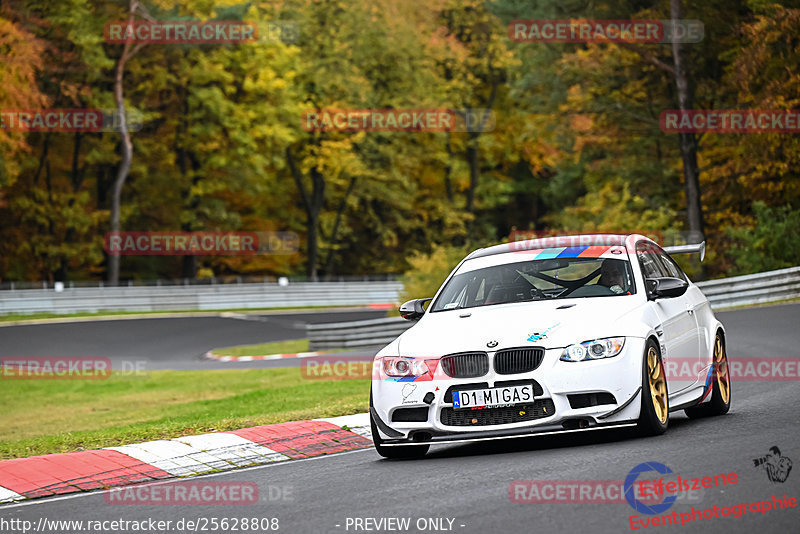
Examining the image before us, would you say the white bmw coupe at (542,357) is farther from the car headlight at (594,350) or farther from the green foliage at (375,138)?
the green foliage at (375,138)

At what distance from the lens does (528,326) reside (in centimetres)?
852

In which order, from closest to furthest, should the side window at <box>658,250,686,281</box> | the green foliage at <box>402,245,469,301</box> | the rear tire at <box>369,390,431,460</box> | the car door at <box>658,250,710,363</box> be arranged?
the rear tire at <box>369,390,431,460</box>
the car door at <box>658,250,710,363</box>
the side window at <box>658,250,686,281</box>
the green foliage at <box>402,245,469,301</box>

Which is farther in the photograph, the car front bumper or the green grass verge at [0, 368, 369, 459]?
the green grass verge at [0, 368, 369, 459]

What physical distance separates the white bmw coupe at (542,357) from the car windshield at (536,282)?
12 millimetres

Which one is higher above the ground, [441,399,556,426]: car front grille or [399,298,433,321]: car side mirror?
[399,298,433,321]: car side mirror

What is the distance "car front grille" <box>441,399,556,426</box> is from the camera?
8266 millimetres

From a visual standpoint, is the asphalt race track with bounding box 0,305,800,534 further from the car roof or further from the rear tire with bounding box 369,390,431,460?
the car roof

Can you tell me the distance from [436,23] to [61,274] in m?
26.3

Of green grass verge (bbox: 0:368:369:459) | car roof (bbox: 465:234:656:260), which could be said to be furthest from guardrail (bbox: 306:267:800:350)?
car roof (bbox: 465:234:656:260)

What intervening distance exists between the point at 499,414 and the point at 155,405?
1186 centimetres

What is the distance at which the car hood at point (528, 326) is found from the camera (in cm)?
841

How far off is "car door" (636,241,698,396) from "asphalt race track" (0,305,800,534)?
0.44 m

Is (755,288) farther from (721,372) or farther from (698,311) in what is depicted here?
(698,311)

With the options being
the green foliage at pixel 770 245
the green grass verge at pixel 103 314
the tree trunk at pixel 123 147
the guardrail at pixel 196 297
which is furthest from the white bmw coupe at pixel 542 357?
the tree trunk at pixel 123 147
